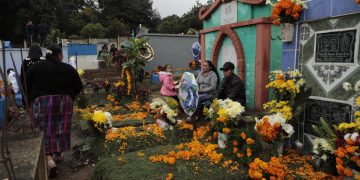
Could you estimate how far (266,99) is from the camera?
609 centimetres

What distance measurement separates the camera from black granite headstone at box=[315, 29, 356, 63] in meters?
3.86

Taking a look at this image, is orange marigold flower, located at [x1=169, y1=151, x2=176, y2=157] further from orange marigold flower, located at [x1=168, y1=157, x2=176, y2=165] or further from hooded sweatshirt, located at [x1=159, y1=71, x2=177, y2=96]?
hooded sweatshirt, located at [x1=159, y1=71, x2=177, y2=96]

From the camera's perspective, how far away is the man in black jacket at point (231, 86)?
565 centimetres

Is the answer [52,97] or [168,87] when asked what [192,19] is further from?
[52,97]

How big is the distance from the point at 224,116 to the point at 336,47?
5.82 feet

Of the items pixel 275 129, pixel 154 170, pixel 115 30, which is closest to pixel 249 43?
pixel 275 129

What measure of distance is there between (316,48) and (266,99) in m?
1.94

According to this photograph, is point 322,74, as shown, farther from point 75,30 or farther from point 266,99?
point 75,30

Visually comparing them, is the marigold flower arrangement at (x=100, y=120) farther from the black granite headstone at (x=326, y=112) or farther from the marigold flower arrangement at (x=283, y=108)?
the black granite headstone at (x=326, y=112)

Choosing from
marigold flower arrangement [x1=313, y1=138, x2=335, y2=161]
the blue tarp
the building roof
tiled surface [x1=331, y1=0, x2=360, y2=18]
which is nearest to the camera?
marigold flower arrangement [x1=313, y1=138, x2=335, y2=161]

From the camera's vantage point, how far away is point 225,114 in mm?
4367

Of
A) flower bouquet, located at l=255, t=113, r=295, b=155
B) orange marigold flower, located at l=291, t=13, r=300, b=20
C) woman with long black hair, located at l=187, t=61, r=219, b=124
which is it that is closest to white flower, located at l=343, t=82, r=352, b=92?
flower bouquet, located at l=255, t=113, r=295, b=155

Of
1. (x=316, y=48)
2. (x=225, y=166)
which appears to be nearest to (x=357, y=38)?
(x=316, y=48)

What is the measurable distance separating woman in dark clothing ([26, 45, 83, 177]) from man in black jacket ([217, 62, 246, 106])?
8.83 feet
